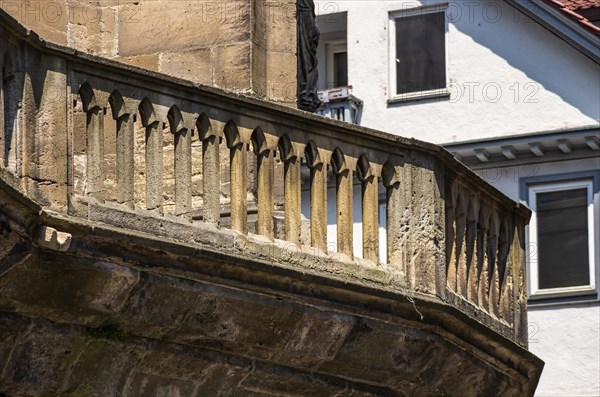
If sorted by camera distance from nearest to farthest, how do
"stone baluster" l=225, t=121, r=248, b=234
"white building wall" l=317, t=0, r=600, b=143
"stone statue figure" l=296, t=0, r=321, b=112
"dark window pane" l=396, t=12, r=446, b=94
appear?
"stone baluster" l=225, t=121, r=248, b=234, "stone statue figure" l=296, t=0, r=321, b=112, "white building wall" l=317, t=0, r=600, b=143, "dark window pane" l=396, t=12, r=446, b=94

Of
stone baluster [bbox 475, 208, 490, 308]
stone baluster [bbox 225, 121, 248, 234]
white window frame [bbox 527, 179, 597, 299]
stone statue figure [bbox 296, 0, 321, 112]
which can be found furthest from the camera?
white window frame [bbox 527, 179, 597, 299]

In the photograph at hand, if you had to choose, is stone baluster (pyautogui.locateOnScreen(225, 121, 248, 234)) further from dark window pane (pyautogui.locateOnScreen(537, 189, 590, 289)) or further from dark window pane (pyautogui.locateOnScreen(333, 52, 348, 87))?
dark window pane (pyautogui.locateOnScreen(333, 52, 348, 87))

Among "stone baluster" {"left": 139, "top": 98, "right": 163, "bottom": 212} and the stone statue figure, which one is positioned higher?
the stone statue figure

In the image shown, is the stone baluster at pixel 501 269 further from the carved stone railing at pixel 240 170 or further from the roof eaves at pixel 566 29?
the roof eaves at pixel 566 29

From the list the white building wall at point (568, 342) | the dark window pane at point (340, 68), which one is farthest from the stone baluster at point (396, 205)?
the dark window pane at point (340, 68)

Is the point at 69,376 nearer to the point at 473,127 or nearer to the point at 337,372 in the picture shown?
the point at 337,372

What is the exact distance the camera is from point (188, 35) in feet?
55.8

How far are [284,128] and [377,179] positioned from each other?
811 millimetres

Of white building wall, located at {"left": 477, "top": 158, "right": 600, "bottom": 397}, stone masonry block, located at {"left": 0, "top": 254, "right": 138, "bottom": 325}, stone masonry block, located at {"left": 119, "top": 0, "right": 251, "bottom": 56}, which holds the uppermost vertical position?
stone masonry block, located at {"left": 119, "top": 0, "right": 251, "bottom": 56}

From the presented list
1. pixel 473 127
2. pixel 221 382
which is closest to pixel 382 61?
pixel 473 127

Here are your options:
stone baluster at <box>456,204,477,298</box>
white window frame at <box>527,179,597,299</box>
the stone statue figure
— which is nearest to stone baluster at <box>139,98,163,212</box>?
the stone statue figure

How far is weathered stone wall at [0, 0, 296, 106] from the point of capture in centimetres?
A: 1692

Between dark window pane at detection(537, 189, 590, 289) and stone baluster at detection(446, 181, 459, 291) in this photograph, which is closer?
stone baluster at detection(446, 181, 459, 291)

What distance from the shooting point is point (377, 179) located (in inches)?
639
